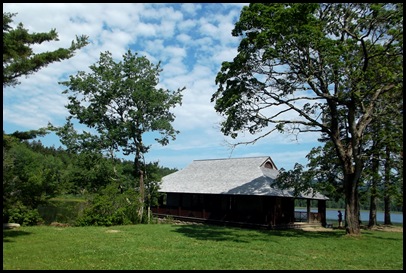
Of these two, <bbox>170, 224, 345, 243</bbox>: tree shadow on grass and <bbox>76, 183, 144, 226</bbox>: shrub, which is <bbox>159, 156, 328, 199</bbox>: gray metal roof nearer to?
<bbox>170, 224, 345, 243</bbox>: tree shadow on grass

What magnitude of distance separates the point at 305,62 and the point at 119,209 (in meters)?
15.9

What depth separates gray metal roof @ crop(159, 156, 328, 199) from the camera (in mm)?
28816

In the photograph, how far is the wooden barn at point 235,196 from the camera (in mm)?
28000

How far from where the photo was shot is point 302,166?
963 inches

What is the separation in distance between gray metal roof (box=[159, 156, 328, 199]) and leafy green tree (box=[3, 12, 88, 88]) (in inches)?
708

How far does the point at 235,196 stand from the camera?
103ft

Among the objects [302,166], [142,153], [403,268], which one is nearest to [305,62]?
[302,166]

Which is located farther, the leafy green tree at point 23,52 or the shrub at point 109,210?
the shrub at point 109,210

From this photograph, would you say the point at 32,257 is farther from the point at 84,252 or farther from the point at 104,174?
the point at 104,174

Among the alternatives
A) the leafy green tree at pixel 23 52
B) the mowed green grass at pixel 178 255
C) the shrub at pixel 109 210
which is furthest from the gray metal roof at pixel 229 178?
the leafy green tree at pixel 23 52

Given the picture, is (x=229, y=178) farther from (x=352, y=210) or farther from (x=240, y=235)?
(x=352, y=210)

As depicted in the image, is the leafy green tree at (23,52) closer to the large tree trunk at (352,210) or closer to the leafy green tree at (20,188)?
the leafy green tree at (20,188)

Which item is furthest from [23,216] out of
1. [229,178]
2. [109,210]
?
[229,178]

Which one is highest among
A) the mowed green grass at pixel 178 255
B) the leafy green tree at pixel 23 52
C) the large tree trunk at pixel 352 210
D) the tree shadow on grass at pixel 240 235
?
the leafy green tree at pixel 23 52
